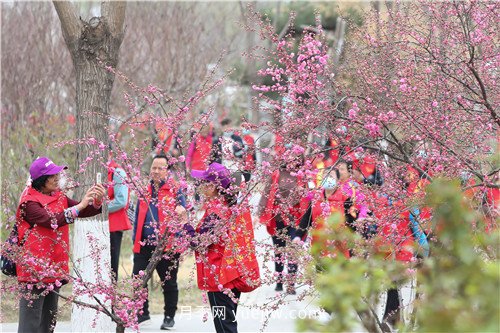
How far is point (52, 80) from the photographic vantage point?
16250mm

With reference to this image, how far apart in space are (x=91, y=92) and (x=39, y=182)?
116cm

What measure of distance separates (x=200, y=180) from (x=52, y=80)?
9257 millimetres

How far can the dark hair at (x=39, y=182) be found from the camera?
7.75 m

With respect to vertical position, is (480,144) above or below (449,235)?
above

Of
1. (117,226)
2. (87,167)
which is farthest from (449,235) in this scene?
(117,226)

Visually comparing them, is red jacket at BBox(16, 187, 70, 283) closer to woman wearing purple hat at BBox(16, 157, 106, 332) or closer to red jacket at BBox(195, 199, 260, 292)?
woman wearing purple hat at BBox(16, 157, 106, 332)

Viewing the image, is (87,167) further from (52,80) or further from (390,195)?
(52,80)

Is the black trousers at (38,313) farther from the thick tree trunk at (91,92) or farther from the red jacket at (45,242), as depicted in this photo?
the thick tree trunk at (91,92)

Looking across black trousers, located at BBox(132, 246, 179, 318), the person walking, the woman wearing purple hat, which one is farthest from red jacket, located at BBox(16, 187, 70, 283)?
the person walking

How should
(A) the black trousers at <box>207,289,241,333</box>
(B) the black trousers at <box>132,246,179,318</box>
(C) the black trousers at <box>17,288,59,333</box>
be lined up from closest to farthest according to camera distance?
(C) the black trousers at <box>17,288,59,333</box>, (A) the black trousers at <box>207,289,241,333</box>, (B) the black trousers at <box>132,246,179,318</box>

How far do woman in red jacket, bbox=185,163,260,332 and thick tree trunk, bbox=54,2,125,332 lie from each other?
3.67 ft

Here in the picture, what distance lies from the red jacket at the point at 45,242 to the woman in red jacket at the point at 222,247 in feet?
3.24

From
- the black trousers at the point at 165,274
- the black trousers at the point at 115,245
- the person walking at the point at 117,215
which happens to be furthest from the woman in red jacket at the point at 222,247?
the black trousers at the point at 115,245

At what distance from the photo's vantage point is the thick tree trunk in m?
8.51
